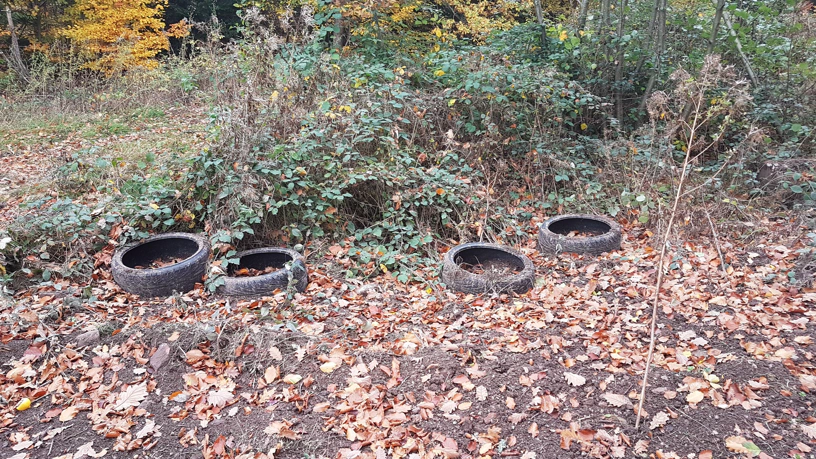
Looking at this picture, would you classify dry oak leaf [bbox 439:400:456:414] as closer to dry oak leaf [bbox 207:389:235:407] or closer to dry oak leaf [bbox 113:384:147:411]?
dry oak leaf [bbox 207:389:235:407]

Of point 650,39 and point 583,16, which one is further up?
point 583,16

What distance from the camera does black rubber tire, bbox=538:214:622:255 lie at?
4.79 meters

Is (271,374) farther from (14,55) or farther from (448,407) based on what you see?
(14,55)

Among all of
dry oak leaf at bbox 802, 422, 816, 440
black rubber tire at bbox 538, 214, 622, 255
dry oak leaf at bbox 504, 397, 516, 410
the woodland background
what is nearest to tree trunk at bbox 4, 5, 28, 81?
the woodland background

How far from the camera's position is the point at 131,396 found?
2936 mm

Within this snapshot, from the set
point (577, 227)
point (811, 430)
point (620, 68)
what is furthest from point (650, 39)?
point (811, 430)

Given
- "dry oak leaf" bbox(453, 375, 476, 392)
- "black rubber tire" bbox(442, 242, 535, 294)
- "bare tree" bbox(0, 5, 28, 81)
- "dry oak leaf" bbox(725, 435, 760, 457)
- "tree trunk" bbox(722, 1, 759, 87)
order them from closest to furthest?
"dry oak leaf" bbox(725, 435, 760, 457) < "dry oak leaf" bbox(453, 375, 476, 392) < "black rubber tire" bbox(442, 242, 535, 294) < "tree trunk" bbox(722, 1, 759, 87) < "bare tree" bbox(0, 5, 28, 81)

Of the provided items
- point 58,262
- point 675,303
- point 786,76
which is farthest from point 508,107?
point 58,262

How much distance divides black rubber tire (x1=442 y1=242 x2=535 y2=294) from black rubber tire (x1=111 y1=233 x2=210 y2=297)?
2.12 m

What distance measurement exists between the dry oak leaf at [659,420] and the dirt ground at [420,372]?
1 centimetres

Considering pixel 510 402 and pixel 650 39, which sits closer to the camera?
pixel 510 402

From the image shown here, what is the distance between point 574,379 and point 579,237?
2360 mm

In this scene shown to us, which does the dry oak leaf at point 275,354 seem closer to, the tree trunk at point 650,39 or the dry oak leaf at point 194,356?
the dry oak leaf at point 194,356

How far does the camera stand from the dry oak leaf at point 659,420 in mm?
2566
